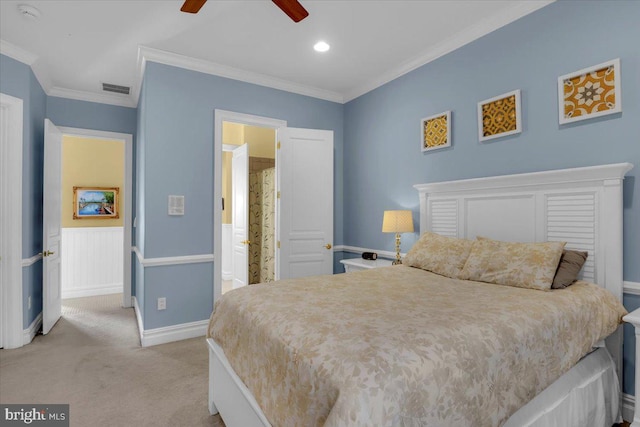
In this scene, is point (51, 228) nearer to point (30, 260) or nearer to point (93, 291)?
point (30, 260)

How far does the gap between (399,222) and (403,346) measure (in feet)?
7.32

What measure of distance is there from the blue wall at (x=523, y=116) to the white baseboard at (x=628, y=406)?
0.13 ft

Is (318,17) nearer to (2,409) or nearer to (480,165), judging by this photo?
(480,165)

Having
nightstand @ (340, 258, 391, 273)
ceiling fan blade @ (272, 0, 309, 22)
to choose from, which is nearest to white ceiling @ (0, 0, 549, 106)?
ceiling fan blade @ (272, 0, 309, 22)

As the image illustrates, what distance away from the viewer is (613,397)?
1981 mm

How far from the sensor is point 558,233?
7.66 ft

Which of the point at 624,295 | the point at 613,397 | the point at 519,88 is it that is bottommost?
the point at 613,397

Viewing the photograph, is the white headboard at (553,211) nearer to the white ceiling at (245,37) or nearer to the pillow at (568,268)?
the pillow at (568,268)

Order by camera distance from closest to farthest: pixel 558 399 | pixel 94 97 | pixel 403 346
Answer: pixel 403 346
pixel 558 399
pixel 94 97

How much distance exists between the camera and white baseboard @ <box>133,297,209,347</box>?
3242 millimetres

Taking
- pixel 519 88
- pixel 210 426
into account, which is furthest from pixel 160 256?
pixel 519 88

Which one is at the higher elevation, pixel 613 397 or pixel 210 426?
pixel 613 397

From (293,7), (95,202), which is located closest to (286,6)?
(293,7)

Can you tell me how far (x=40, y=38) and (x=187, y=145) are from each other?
149cm
